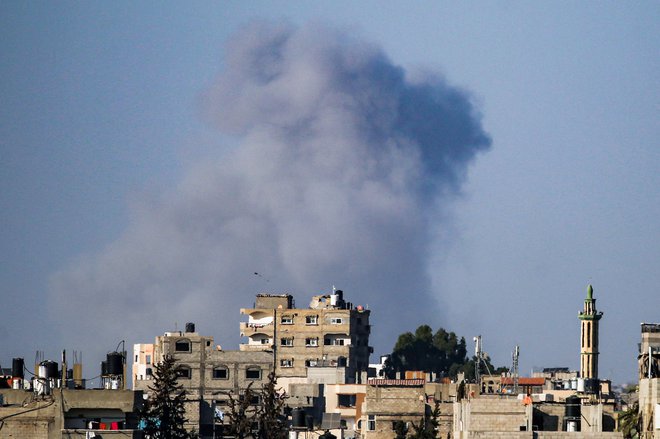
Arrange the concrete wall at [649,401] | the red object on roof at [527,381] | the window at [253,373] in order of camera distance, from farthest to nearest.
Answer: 1. the window at [253,373]
2. the red object on roof at [527,381]
3. the concrete wall at [649,401]

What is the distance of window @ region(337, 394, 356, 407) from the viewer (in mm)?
170000

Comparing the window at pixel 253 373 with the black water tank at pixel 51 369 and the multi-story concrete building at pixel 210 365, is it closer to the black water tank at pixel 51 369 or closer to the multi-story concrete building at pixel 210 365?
the multi-story concrete building at pixel 210 365

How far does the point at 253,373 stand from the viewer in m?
173

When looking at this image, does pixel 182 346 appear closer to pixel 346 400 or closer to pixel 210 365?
pixel 210 365

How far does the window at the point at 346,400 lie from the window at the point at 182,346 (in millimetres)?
12761

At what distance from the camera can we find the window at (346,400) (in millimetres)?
170000

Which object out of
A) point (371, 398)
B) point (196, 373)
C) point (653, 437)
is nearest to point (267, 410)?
point (371, 398)

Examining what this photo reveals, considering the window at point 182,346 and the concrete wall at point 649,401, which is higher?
the window at point 182,346

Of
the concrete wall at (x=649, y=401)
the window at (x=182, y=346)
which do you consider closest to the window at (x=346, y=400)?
the window at (x=182, y=346)

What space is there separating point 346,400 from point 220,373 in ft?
34.3

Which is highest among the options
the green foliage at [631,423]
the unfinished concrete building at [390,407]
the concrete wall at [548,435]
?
the unfinished concrete building at [390,407]

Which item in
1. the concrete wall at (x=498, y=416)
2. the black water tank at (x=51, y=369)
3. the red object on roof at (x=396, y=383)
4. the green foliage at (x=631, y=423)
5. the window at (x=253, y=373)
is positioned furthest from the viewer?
the window at (x=253, y=373)

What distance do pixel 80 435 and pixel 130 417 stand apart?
5051 millimetres

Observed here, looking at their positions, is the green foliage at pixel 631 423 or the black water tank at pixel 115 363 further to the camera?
the black water tank at pixel 115 363
